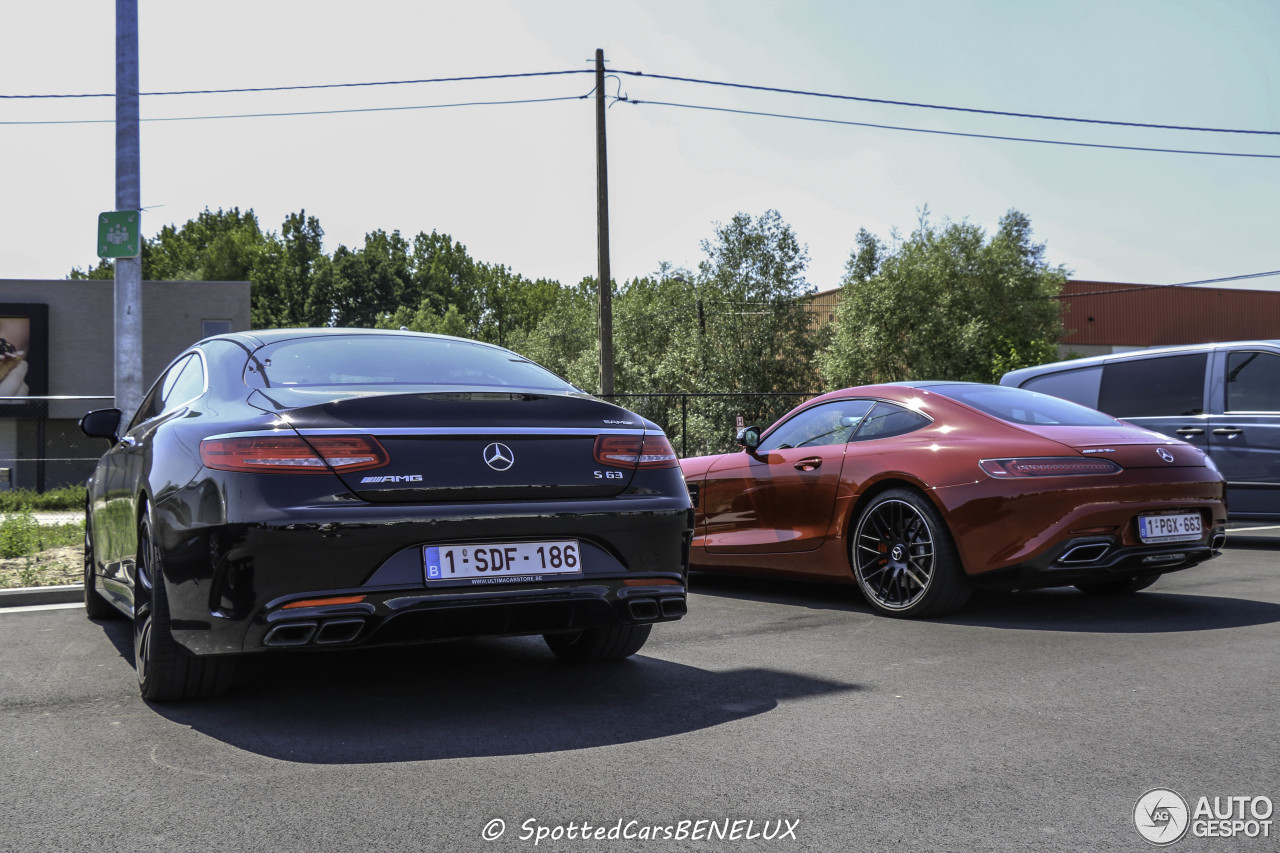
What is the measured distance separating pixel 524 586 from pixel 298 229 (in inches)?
3551

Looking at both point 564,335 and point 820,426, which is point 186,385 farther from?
point 564,335

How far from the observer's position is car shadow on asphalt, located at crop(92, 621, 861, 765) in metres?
3.75

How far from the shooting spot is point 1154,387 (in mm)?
10836

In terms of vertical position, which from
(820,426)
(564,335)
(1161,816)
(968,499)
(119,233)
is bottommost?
(1161,816)

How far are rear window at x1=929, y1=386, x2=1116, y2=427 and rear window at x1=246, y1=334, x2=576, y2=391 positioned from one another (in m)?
2.74

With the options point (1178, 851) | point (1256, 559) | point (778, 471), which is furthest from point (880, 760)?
point (1256, 559)

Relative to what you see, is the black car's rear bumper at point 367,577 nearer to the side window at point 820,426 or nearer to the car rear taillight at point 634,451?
the car rear taillight at point 634,451

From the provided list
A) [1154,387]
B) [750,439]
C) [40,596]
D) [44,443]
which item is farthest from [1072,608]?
[44,443]

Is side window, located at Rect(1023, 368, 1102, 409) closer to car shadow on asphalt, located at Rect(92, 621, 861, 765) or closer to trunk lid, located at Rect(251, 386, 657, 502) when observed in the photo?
car shadow on asphalt, located at Rect(92, 621, 861, 765)

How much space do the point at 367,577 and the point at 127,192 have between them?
7.44 m

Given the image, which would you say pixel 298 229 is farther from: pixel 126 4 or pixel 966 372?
pixel 126 4

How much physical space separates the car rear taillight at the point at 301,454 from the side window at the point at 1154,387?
345 inches

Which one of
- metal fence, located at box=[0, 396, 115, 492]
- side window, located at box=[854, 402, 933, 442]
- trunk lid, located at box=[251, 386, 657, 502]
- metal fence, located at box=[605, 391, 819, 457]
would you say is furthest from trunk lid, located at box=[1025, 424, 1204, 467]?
metal fence, located at box=[605, 391, 819, 457]

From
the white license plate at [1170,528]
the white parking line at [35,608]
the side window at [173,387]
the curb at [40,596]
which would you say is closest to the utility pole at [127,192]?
the curb at [40,596]
